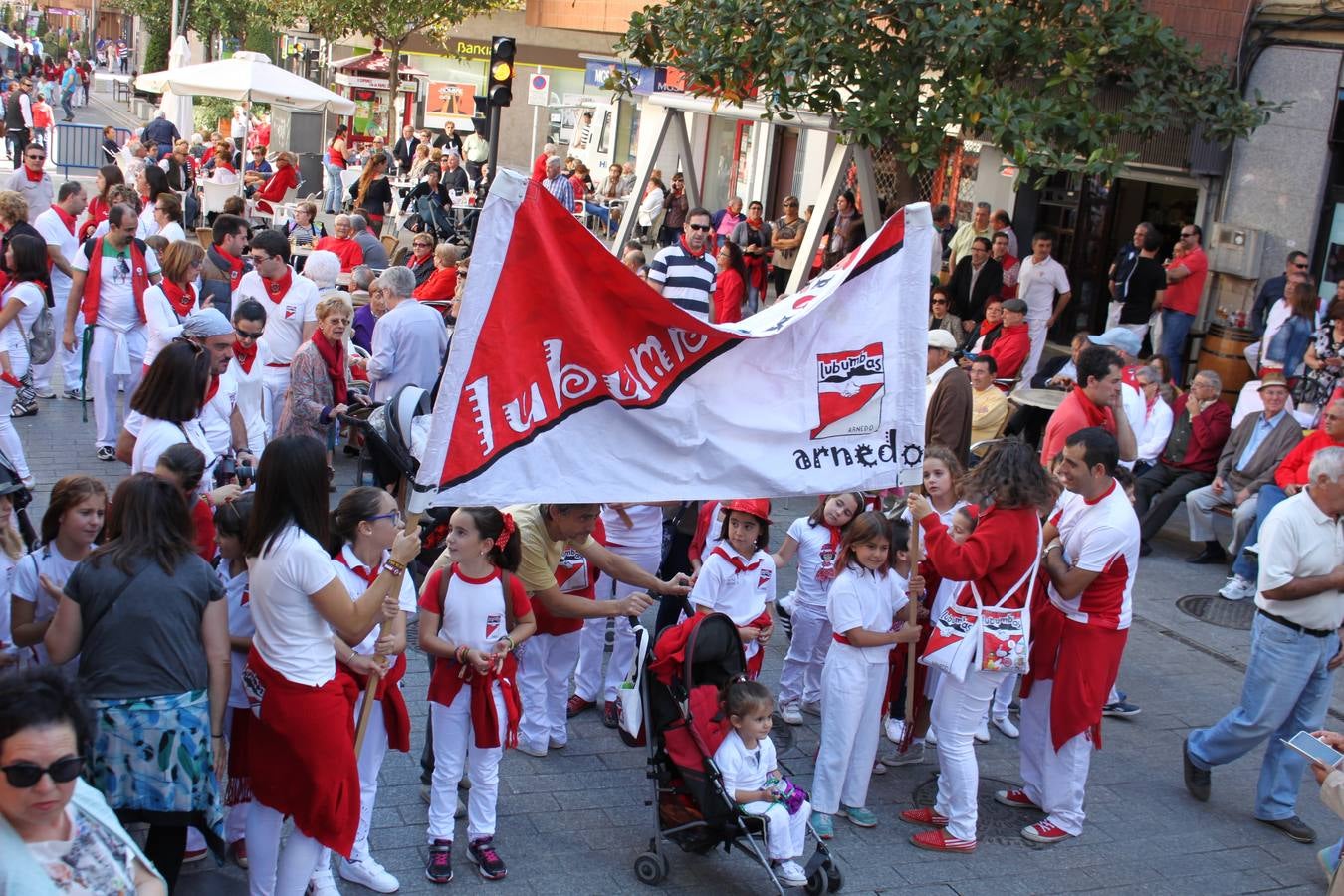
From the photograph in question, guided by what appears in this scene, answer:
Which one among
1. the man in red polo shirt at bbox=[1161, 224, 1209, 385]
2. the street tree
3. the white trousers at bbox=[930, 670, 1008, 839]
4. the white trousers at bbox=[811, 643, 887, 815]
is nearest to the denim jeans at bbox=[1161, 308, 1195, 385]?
the man in red polo shirt at bbox=[1161, 224, 1209, 385]

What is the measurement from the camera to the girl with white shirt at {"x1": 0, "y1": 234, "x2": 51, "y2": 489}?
908 cm

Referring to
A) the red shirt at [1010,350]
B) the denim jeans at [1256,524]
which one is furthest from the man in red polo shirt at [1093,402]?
the red shirt at [1010,350]

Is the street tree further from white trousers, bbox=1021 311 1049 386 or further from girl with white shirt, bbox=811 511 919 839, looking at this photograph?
girl with white shirt, bbox=811 511 919 839

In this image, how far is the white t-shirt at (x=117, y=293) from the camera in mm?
10203

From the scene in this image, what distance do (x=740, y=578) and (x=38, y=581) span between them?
303 cm

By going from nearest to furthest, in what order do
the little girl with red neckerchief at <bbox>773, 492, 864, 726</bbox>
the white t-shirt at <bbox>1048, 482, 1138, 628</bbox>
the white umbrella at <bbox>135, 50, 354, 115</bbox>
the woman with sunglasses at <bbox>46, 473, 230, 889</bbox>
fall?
1. the woman with sunglasses at <bbox>46, 473, 230, 889</bbox>
2. the white t-shirt at <bbox>1048, 482, 1138, 628</bbox>
3. the little girl with red neckerchief at <bbox>773, 492, 864, 726</bbox>
4. the white umbrella at <bbox>135, 50, 354, 115</bbox>

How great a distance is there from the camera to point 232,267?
458 inches

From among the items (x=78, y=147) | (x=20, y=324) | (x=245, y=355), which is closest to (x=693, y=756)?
(x=245, y=355)

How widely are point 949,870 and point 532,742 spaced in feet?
6.81

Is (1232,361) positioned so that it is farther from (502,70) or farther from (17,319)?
(17,319)

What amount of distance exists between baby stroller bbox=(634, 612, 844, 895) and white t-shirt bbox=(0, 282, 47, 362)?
584 cm

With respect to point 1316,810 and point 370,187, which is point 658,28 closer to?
point 370,187

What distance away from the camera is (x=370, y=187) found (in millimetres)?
20219

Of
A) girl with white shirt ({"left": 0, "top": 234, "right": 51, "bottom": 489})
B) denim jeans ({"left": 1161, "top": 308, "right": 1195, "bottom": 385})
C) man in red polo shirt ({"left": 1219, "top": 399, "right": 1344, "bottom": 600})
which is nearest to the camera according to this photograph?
girl with white shirt ({"left": 0, "top": 234, "right": 51, "bottom": 489})
